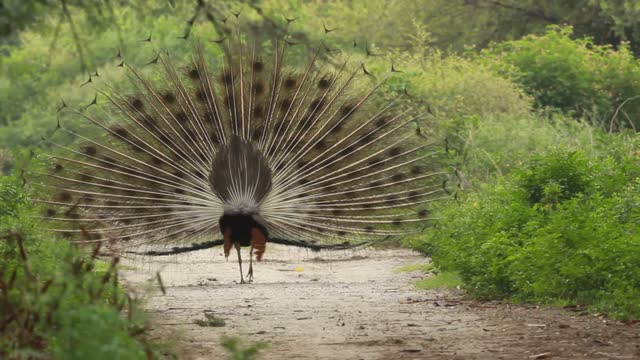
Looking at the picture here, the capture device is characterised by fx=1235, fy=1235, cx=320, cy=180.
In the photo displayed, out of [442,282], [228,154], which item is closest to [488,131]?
[442,282]

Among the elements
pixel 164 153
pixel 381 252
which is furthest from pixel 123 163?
pixel 381 252

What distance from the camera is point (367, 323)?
10477 millimetres

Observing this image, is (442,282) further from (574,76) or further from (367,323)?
(574,76)

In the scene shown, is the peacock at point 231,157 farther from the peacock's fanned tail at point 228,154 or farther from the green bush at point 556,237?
the green bush at point 556,237

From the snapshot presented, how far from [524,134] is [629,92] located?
30.2 feet

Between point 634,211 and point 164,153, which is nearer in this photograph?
point 634,211

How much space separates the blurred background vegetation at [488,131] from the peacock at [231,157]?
1.76 ft

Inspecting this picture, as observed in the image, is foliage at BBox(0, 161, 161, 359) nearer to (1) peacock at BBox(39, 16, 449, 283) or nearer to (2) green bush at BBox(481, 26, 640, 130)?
(1) peacock at BBox(39, 16, 449, 283)

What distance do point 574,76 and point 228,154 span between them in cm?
1750

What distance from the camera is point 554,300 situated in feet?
36.6

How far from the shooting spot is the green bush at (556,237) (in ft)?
35.1

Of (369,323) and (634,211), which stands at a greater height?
(634,211)

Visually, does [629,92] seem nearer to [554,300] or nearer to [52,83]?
[554,300]

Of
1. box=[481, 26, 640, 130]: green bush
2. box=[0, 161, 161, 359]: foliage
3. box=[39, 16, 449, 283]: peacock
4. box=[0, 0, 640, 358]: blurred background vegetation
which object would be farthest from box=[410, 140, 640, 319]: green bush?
box=[481, 26, 640, 130]: green bush
